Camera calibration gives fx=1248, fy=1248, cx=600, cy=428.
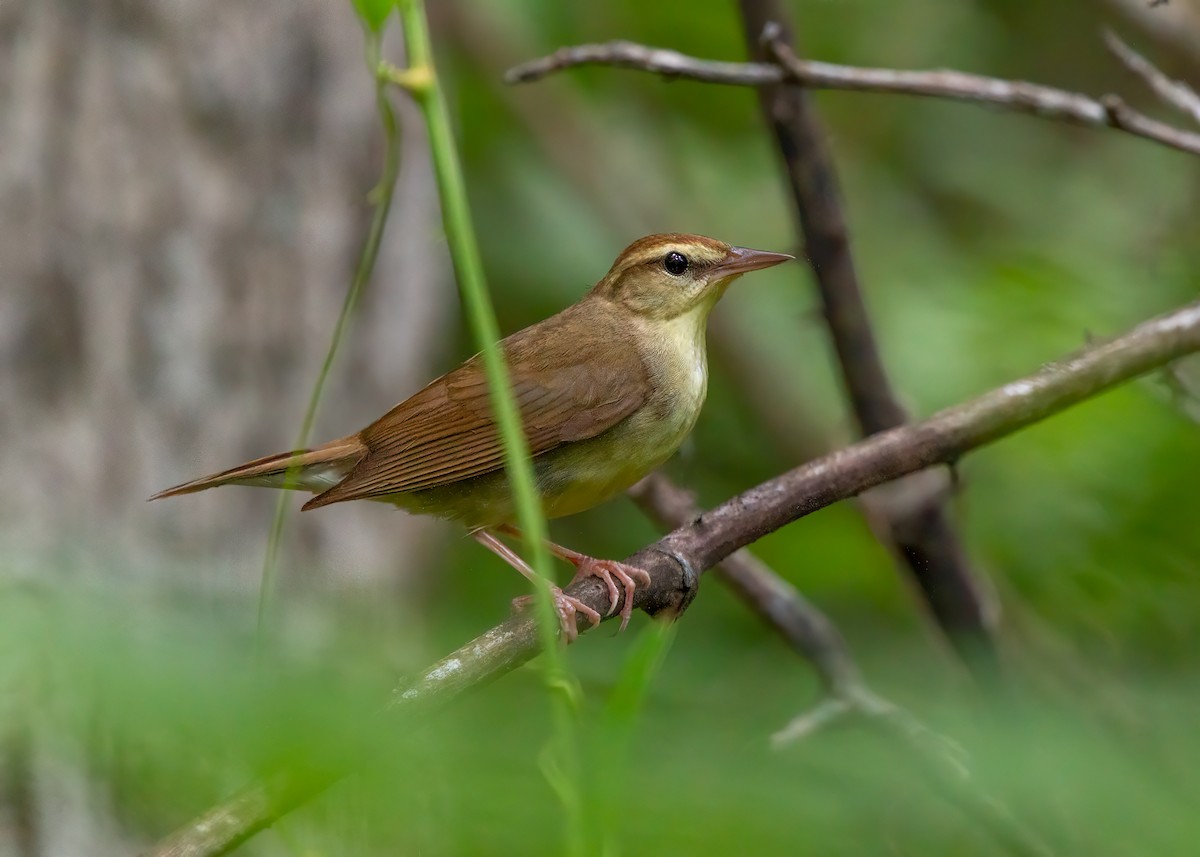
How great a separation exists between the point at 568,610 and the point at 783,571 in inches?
99.1

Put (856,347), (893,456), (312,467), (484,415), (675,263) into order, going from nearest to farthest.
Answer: (893,456) → (484,415) → (312,467) → (675,263) → (856,347)

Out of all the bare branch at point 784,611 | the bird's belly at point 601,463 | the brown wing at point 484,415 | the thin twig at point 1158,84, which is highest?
the thin twig at point 1158,84

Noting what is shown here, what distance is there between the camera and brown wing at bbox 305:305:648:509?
131 inches

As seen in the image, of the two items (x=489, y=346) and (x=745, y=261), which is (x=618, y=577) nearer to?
(x=745, y=261)

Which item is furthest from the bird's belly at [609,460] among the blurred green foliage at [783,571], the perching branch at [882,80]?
the perching branch at [882,80]

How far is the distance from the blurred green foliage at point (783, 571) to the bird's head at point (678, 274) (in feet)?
2.35

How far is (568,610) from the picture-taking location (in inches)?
116

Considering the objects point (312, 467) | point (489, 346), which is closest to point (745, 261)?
point (312, 467)

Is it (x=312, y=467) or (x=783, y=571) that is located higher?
(x=312, y=467)

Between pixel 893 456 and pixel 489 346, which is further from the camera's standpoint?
pixel 893 456

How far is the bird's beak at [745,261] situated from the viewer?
11.7 feet

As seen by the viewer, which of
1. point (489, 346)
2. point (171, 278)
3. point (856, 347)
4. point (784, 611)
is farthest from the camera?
point (171, 278)

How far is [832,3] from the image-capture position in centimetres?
630

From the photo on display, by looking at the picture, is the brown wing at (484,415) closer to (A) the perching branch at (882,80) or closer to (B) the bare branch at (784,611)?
(B) the bare branch at (784,611)
